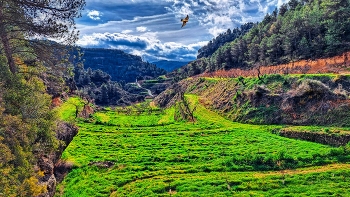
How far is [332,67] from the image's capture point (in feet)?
233

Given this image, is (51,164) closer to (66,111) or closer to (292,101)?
(292,101)

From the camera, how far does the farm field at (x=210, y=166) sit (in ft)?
94.3

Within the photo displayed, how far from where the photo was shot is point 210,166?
35094 millimetres

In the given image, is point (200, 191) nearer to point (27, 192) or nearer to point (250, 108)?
point (27, 192)

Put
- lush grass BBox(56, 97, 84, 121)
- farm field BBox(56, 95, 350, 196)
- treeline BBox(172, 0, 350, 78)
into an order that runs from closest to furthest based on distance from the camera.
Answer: farm field BBox(56, 95, 350, 196)
lush grass BBox(56, 97, 84, 121)
treeline BBox(172, 0, 350, 78)

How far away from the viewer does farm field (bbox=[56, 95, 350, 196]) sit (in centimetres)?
2875

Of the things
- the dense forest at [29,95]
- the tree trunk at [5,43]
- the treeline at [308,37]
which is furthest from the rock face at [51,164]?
the treeline at [308,37]

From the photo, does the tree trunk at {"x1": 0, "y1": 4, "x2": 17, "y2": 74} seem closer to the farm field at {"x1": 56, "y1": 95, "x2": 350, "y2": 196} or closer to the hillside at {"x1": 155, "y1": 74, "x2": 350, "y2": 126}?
the farm field at {"x1": 56, "y1": 95, "x2": 350, "y2": 196}

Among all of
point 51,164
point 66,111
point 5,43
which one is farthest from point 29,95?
point 66,111

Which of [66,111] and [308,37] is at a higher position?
[308,37]

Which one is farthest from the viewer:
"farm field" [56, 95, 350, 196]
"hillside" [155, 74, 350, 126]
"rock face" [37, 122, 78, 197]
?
"hillside" [155, 74, 350, 126]

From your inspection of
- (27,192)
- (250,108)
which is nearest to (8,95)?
(27,192)

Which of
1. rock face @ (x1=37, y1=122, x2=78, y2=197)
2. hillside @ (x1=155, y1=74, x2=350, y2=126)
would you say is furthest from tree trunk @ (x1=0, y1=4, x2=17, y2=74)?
hillside @ (x1=155, y1=74, x2=350, y2=126)

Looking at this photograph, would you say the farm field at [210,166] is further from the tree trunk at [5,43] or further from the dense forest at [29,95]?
the tree trunk at [5,43]
